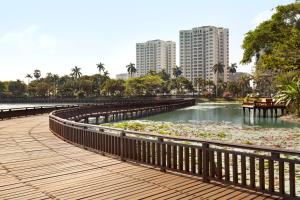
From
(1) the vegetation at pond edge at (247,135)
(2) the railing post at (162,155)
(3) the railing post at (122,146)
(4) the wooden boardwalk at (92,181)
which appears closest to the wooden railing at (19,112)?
(1) the vegetation at pond edge at (247,135)

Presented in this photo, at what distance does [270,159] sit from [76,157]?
742 cm

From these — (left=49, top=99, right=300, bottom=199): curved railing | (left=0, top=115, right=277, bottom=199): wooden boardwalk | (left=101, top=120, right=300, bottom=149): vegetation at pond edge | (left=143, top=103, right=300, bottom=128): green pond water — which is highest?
(left=49, top=99, right=300, bottom=199): curved railing

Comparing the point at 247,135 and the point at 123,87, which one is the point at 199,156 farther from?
the point at 123,87

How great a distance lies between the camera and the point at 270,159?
24.1 feet

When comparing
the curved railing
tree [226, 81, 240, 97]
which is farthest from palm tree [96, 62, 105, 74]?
the curved railing

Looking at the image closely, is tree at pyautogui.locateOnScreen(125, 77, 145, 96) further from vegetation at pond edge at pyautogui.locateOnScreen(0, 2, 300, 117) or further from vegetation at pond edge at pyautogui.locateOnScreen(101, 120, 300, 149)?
vegetation at pond edge at pyautogui.locateOnScreen(101, 120, 300, 149)

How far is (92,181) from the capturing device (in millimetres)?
8898

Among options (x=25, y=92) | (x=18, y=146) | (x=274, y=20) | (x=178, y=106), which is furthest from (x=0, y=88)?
(x=18, y=146)

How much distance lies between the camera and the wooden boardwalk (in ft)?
25.0

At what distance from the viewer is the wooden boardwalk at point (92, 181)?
25.0ft

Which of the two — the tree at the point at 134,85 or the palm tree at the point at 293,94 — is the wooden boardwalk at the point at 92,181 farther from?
the tree at the point at 134,85

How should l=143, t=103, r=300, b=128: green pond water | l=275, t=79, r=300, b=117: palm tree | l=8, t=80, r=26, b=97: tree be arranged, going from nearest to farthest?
l=275, t=79, r=300, b=117: palm tree, l=143, t=103, r=300, b=128: green pond water, l=8, t=80, r=26, b=97: tree

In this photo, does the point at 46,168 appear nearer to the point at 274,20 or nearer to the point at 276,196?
the point at 276,196

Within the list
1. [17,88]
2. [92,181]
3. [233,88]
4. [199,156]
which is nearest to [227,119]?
[199,156]
